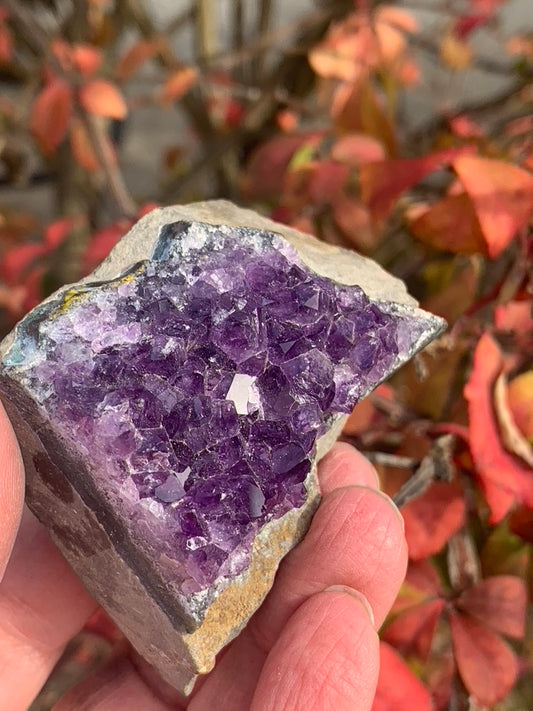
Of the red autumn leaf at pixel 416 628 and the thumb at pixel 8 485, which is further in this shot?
the red autumn leaf at pixel 416 628

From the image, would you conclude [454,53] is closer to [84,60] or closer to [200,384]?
[84,60]

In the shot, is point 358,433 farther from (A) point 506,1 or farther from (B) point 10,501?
(A) point 506,1

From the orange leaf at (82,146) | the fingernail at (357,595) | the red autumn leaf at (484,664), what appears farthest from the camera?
the orange leaf at (82,146)

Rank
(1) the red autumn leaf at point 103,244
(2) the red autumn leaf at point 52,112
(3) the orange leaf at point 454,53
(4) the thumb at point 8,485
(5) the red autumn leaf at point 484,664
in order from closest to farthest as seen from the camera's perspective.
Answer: (4) the thumb at point 8,485 < (5) the red autumn leaf at point 484,664 < (1) the red autumn leaf at point 103,244 < (2) the red autumn leaf at point 52,112 < (3) the orange leaf at point 454,53

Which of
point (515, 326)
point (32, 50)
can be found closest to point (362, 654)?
point (515, 326)

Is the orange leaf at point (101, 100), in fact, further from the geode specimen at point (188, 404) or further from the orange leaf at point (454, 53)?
the orange leaf at point (454, 53)

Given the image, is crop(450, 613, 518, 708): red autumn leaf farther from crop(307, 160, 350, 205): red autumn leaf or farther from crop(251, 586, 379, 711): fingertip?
crop(307, 160, 350, 205): red autumn leaf

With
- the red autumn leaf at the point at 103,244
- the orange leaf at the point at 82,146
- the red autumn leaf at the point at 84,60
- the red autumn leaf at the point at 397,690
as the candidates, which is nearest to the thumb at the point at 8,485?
the red autumn leaf at the point at 397,690
